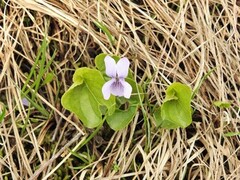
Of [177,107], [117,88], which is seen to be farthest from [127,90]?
[177,107]

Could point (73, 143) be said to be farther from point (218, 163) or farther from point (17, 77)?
point (218, 163)

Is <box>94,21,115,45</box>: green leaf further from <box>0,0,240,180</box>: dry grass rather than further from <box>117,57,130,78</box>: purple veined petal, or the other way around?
<box>117,57,130,78</box>: purple veined petal

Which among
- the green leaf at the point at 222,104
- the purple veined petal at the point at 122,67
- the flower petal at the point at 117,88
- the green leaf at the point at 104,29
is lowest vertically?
the green leaf at the point at 222,104

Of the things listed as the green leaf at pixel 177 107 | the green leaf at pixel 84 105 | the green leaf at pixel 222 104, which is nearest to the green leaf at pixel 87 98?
the green leaf at pixel 84 105

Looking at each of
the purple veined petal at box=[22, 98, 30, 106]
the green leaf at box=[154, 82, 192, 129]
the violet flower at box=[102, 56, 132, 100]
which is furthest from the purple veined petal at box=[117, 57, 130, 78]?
the purple veined petal at box=[22, 98, 30, 106]

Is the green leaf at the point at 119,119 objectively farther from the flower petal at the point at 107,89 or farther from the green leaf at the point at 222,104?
the green leaf at the point at 222,104

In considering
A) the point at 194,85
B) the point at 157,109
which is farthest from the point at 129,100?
the point at 194,85

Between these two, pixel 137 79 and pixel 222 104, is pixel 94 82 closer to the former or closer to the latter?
pixel 137 79
